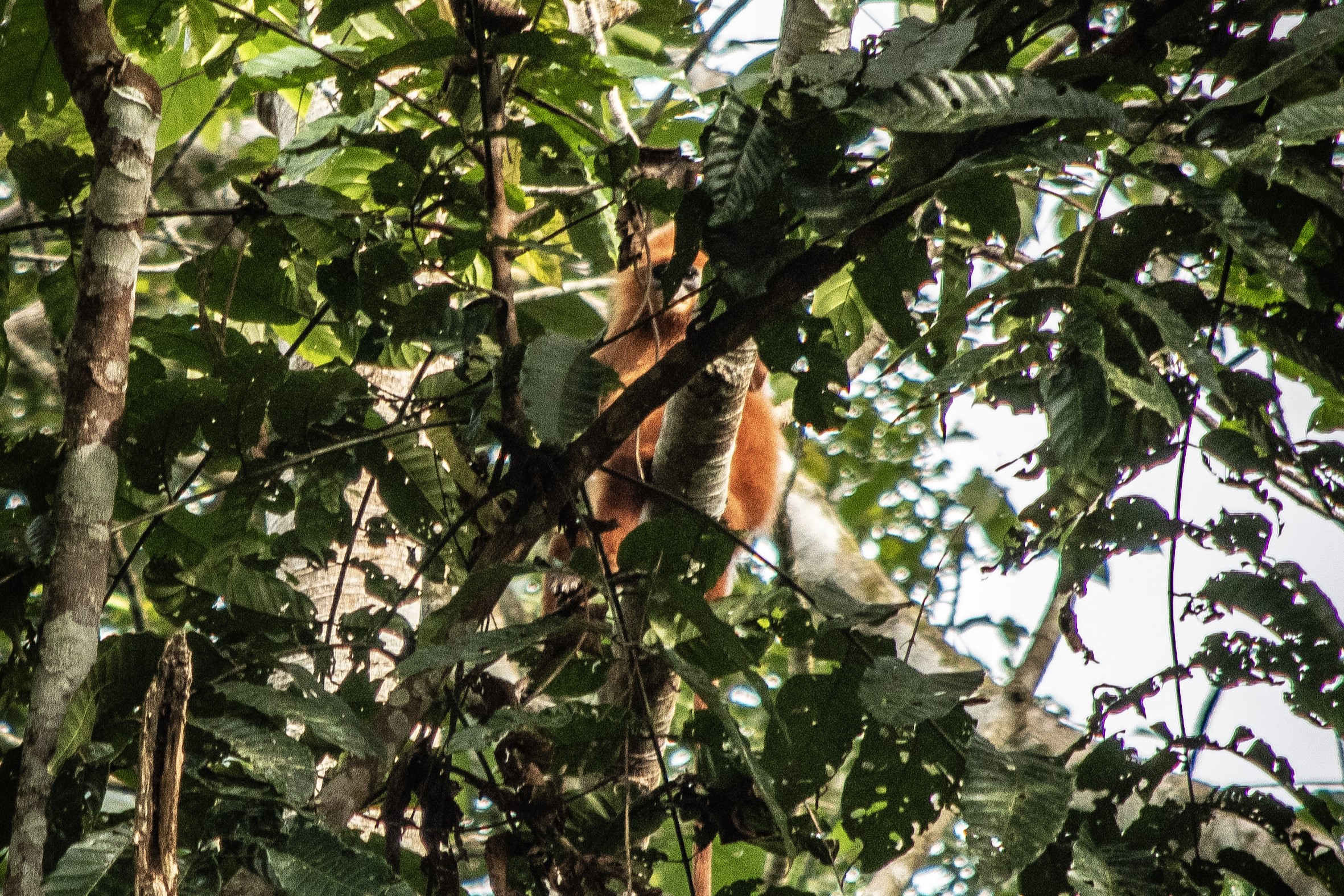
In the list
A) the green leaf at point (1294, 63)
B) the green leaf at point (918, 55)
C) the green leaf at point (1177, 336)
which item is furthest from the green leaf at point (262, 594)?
the green leaf at point (1294, 63)

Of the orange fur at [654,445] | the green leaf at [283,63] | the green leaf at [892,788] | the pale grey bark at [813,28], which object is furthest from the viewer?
the orange fur at [654,445]

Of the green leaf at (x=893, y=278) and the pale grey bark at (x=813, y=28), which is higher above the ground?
the pale grey bark at (x=813, y=28)

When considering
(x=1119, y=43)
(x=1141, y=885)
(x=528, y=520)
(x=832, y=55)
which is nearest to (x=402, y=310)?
(x=528, y=520)

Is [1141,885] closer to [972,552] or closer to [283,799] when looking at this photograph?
[283,799]

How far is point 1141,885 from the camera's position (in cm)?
117

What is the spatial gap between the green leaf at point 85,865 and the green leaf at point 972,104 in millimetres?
965

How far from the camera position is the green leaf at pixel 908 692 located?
1.10 meters

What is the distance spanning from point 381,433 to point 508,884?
640 mm

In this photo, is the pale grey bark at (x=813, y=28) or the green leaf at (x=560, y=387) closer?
the green leaf at (x=560, y=387)

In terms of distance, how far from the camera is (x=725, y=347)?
4.75 ft

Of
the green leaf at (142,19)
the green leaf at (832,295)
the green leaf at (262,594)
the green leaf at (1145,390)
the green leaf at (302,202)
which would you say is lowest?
the green leaf at (262,594)

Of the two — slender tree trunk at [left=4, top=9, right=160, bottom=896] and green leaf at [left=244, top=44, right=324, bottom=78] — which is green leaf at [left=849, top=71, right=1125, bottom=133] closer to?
slender tree trunk at [left=4, top=9, right=160, bottom=896]

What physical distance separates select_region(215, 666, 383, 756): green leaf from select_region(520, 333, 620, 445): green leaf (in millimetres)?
349

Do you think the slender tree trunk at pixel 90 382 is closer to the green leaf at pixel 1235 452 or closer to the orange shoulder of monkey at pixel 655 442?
the green leaf at pixel 1235 452
